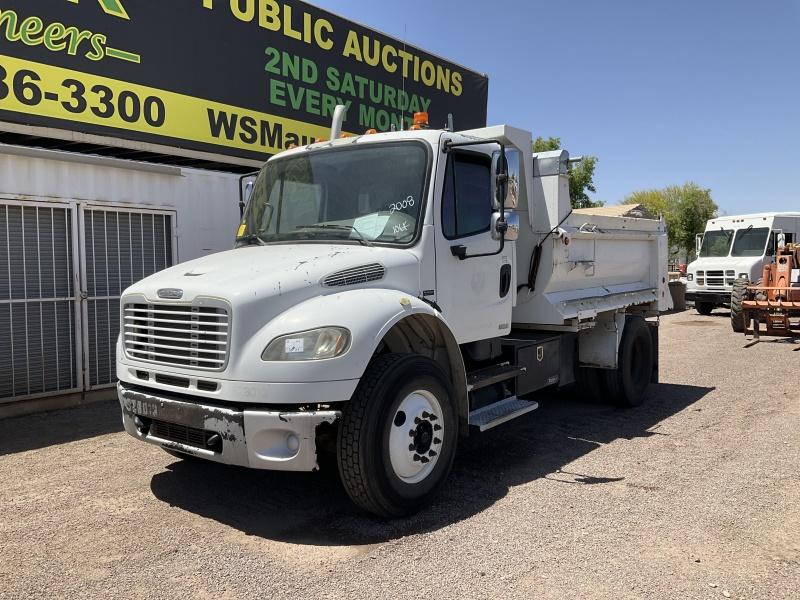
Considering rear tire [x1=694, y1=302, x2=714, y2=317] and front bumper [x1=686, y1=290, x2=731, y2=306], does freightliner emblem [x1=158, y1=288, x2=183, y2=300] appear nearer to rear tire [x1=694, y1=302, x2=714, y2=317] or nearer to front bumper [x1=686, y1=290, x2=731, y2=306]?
front bumper [x1=686, y1=290, x2=731, y2=306]

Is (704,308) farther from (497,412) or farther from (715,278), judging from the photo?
(497,412)

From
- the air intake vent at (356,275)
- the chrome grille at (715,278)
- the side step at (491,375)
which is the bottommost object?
the side step at (491,375)

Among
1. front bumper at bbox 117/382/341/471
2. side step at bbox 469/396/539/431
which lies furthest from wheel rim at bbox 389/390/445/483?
side step at bbox 469/396/539/431

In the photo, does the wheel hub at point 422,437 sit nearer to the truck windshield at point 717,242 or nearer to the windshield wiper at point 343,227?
the windshield wiper at point 343,227

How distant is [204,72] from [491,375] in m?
6.69

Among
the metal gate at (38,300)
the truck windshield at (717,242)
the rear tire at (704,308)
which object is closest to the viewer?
the metal gate at (38,300)

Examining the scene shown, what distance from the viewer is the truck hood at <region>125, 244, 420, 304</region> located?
4.12 metres

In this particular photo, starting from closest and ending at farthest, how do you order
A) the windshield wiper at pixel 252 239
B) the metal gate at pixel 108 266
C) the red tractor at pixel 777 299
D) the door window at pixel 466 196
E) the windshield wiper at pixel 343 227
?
the windshield wiper at pixel 343 227 → the door window at pixel 466 196 → the windshield wiper at pixel 252 239 → the metal gate at pixel 108 266 → the red tractor at pixel 777 299

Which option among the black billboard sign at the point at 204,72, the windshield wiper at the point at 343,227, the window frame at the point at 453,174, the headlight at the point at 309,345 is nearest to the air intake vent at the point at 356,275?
the windshield wiper at the point at 343,227

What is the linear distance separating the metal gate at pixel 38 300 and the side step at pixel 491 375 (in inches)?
198

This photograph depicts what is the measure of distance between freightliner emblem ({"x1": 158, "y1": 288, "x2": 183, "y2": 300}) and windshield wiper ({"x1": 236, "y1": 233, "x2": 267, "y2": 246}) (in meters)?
1.11

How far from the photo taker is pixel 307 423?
3.91 meters

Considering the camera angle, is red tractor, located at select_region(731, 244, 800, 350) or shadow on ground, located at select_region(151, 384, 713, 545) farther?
red tractor, located at select_region(731, 244, 800, 350)

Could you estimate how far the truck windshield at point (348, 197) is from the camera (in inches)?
194
